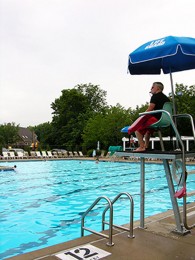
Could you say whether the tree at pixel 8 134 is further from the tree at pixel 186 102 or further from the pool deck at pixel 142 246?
the pool deck at pixel 142 246

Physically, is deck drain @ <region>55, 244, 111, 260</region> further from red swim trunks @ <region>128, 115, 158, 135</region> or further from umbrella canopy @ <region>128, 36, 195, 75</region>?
umbrella canopy @ <region>128, 36, 195, 75</region>

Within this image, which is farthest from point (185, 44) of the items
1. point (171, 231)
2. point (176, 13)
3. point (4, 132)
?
point (4, 132)

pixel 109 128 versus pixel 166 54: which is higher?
pixel 109 128

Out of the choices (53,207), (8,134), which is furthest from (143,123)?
(8,134)

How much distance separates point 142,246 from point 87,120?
149 feet

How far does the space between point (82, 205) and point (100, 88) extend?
51373 mm

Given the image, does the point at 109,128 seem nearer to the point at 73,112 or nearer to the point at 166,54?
the point at 73,112

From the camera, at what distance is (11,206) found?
925 centimetres

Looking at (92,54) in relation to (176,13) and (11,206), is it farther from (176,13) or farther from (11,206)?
(11,206)

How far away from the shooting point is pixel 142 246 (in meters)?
3.69

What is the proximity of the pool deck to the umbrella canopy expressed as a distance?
255 cm

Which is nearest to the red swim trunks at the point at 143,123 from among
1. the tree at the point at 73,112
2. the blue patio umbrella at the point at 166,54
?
the blue patio umbrella at the point at 166,54

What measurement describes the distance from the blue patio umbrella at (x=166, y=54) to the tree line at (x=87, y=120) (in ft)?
68.6

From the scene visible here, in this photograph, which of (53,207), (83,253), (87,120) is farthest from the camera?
(87,120)
